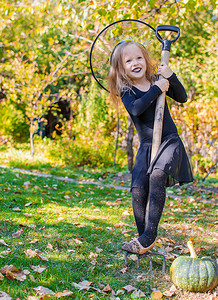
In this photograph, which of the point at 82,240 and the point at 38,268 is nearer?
the point at 38,268

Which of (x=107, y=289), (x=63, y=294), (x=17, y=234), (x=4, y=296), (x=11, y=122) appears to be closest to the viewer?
(x=4, y=296)

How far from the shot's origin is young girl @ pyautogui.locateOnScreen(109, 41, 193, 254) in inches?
89.0

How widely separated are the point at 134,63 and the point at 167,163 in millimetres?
828

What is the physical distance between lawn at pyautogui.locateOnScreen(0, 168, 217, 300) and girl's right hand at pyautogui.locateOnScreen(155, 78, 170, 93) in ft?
4.42

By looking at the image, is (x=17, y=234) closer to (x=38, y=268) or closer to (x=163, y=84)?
(x=38, y=268)

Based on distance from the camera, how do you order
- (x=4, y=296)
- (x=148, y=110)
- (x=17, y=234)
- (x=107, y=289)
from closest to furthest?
(x=4, y=296), (x=107, y=289), (x=148, y=110), (x=17, y=234)

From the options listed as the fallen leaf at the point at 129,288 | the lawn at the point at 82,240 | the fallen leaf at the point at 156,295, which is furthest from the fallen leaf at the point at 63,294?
the fallen leaf at the point at 156,295

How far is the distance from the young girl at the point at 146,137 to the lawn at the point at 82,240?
0.28 metres

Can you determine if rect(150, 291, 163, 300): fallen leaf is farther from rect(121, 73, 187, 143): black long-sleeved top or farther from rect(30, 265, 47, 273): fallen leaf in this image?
rect(121, 73, 187, 143): black long-sleeved top

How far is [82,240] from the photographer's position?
9.44 ft

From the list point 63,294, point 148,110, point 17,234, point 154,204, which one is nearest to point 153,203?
point 154,204

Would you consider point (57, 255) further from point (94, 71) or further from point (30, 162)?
point (30, 162)

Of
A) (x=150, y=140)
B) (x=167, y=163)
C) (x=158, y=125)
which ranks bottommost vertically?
(x=167, y=163)

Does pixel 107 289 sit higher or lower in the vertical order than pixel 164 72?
lower
